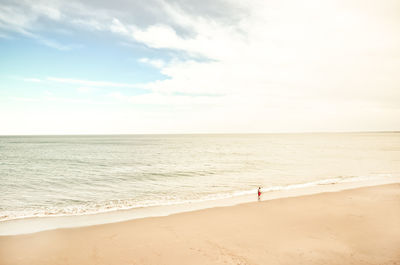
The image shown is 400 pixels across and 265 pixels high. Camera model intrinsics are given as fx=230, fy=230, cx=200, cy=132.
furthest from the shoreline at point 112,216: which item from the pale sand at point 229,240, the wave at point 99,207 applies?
the pale sand at point 229,240

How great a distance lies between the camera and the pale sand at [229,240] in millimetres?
9203

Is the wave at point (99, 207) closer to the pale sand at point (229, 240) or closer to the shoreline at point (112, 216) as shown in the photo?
the shoreline at point (112, 216)

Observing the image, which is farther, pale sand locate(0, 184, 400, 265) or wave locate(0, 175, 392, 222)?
wave locate(0, 175, 392, 222)

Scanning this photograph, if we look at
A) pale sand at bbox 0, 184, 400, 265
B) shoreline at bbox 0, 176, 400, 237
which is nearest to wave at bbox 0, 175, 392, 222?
shoreline at bbox 0, 176, 400, 237

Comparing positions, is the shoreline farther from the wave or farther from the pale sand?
the pale sand

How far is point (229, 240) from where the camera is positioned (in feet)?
35.3

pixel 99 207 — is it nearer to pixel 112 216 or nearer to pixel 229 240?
pixel 112 216

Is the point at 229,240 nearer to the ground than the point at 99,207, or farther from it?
farther from it

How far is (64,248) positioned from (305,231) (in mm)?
11469

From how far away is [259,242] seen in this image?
34.7 ft

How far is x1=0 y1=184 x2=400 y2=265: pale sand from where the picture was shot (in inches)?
362

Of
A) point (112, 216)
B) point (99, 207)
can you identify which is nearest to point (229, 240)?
point (112, 216)

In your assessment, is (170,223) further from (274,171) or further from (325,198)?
(274,171)

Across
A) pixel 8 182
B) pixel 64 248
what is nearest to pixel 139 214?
pixel 64 248
